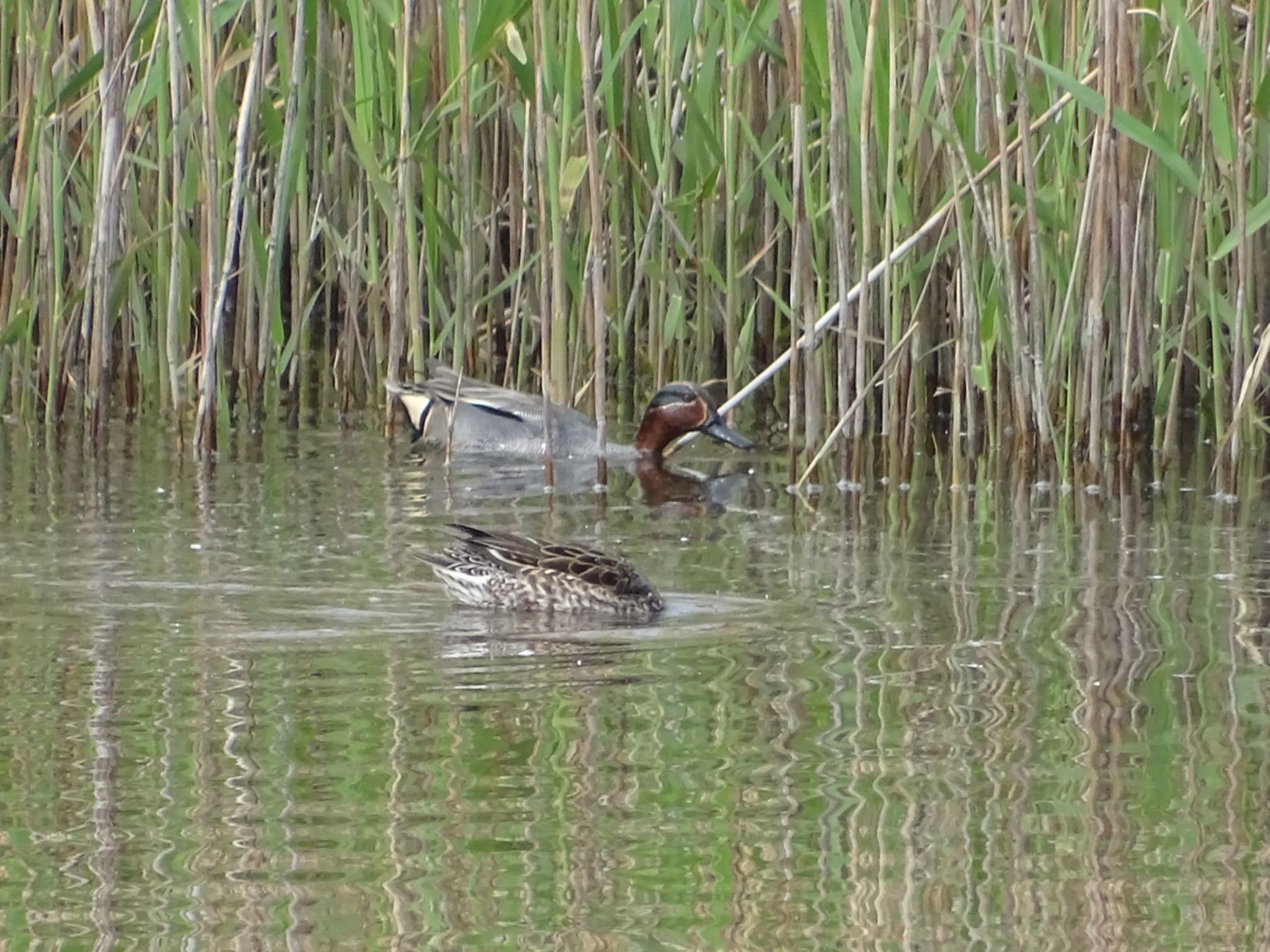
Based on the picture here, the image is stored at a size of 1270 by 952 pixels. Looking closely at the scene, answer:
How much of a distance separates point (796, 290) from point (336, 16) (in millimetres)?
2454

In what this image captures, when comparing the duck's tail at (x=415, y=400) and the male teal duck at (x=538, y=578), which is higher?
the duck's tail at (x=415, y=400)

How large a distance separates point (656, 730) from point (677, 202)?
393cm

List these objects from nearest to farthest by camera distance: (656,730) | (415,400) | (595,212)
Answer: (656,730)
(595,212)
(415,400)

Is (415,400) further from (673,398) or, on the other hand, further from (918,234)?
(918,234)

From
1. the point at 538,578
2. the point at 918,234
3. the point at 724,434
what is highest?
the point at 918,234

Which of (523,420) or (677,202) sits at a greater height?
(677,202)

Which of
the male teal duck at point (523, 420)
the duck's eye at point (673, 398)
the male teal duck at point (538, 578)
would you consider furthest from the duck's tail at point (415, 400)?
the male teal duck at point (538, 578)

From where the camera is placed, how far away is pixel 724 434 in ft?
30.6

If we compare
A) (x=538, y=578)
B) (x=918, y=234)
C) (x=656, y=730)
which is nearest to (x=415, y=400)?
(x=918, y=234)

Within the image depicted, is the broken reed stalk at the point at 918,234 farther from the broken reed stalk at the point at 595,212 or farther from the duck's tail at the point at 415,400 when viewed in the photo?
the duck's tail at the point at 415,400

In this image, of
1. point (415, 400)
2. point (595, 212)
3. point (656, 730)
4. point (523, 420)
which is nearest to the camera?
point (656, 730)

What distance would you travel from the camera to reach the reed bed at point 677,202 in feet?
25.0

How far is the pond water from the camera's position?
11.7 feet

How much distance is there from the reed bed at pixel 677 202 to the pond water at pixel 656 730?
2.02 feet
